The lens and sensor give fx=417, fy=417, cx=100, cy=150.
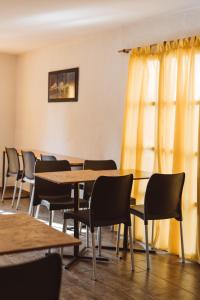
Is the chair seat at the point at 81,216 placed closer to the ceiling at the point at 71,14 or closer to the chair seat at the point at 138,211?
the chair seat at the point at 138,211

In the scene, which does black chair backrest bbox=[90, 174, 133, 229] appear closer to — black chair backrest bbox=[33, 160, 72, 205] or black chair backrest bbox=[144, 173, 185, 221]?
black chair backrest bbox=[144, 173, 185, 221]

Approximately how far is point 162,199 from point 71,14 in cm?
212

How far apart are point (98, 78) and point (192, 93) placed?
168 cm

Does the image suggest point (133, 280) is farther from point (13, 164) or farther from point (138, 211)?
point (13, 164)

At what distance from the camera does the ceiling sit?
12.6ft

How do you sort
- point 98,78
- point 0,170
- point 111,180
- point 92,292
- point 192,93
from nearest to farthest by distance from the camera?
point 92,292
point 111,180
point 192,93
point 98,78
point 0,170

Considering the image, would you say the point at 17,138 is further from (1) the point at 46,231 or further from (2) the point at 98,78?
(1) the point at 46,231

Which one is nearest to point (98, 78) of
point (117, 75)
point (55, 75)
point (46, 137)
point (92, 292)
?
point (117, 75)

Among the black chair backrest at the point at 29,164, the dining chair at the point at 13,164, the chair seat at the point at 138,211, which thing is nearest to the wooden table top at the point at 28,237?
the chair seat at the point at 138,211

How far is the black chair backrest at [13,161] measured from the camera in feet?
19.7

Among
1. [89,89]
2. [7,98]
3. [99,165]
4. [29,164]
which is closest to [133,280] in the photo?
[99,165]

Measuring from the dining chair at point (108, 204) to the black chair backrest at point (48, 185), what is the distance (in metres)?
0.66

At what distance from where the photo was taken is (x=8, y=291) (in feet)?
4.13

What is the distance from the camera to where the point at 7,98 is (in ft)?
23.9
